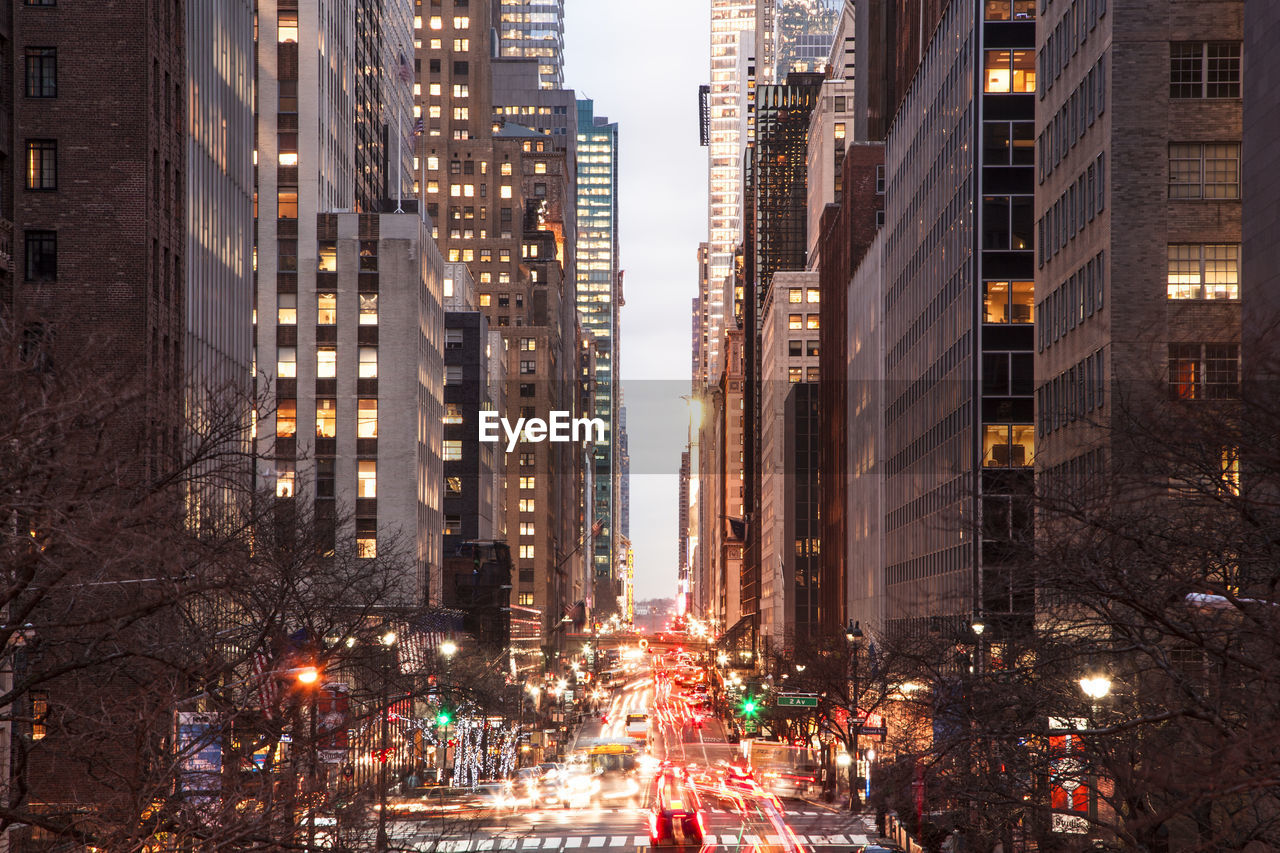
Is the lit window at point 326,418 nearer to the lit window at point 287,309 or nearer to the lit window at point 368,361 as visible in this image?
the lit window at point 368,361

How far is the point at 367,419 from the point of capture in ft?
424

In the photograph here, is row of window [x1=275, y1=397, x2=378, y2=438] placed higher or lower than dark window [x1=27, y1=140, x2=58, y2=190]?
lower

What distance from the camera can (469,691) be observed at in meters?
49.8

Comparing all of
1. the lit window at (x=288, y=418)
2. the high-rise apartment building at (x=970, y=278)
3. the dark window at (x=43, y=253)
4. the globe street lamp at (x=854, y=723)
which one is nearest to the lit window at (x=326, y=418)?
the lit window at (x=288, y=418)

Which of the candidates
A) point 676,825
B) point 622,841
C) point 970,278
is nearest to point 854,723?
point 622,841

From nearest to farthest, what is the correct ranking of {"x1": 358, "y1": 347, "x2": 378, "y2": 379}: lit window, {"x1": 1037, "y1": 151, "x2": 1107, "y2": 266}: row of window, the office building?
1. {"x1": 1037, "y1": 151, "x2": 1107, "y2": 266}: row of window
2. {"x1": 358, "y1": 347, "x2": 378, "y2": 379}: lit window
3. the office building

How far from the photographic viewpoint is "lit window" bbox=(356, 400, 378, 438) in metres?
129

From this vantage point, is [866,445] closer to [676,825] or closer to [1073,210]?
[1073,210]

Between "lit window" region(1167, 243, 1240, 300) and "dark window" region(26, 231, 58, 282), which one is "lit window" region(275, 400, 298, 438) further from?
"lit window" region(1167, 243, 1240, 300)

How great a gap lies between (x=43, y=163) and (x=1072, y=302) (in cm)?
4089

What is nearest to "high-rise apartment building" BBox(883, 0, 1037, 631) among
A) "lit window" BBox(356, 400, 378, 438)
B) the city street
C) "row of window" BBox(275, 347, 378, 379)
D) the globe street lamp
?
the globe street lamp

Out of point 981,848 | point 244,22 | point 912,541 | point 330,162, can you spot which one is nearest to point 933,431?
point 912,541

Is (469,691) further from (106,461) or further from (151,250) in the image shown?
(106,461)

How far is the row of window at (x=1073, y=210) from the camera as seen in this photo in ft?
195
